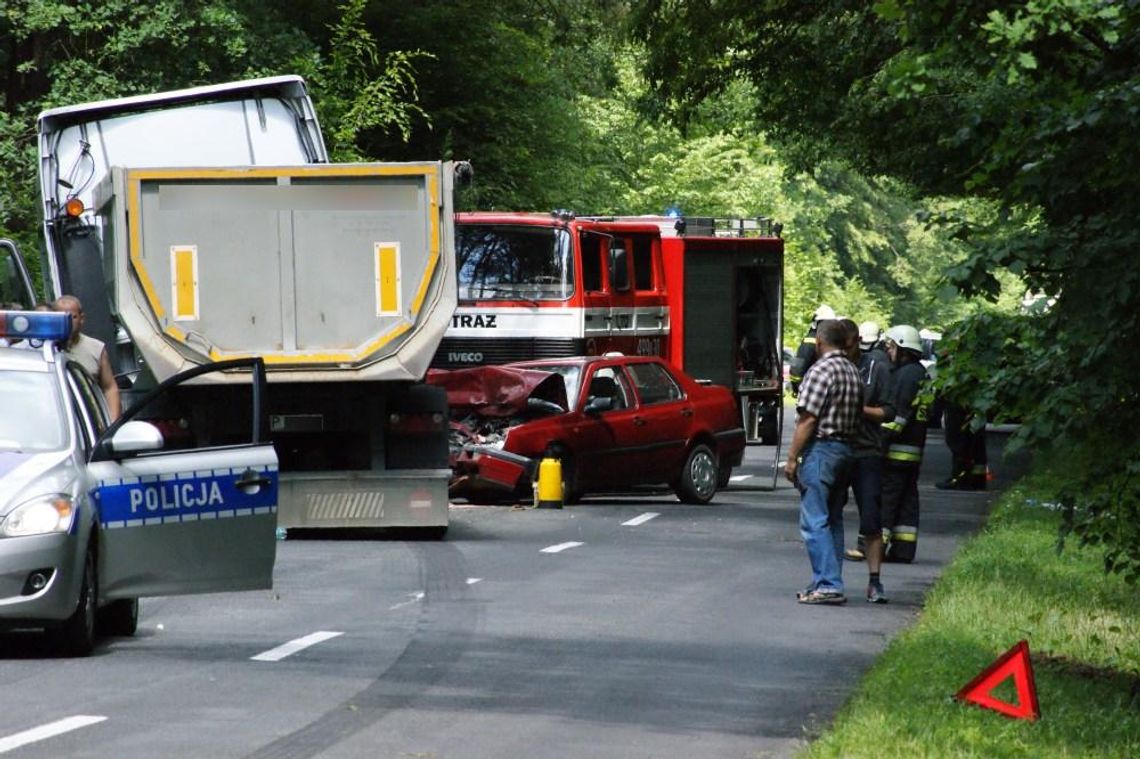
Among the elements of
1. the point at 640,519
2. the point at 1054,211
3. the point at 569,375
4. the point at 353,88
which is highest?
the point at 353,88

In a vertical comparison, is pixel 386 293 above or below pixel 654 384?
above

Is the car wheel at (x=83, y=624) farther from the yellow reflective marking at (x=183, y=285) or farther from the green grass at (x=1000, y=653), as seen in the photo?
the yellow reflective marking at (x=183, y=285)

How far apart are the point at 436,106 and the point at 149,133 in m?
18.2

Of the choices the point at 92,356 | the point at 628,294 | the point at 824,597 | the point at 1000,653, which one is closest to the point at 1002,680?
the point at 1000,653

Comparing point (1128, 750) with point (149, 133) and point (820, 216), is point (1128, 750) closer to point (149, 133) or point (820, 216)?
point (149, 133)

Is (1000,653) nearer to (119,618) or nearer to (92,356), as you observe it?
(119,618)

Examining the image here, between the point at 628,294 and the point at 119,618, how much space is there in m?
17.0

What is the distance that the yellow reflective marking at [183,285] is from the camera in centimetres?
1753

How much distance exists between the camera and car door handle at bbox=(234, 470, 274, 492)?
1098cm

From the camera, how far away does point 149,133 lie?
20438 millimetres

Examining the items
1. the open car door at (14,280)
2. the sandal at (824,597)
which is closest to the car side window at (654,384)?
the open car door at (14,280)

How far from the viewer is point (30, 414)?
37.1 feet

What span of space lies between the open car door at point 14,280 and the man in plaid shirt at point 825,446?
26.2 ft

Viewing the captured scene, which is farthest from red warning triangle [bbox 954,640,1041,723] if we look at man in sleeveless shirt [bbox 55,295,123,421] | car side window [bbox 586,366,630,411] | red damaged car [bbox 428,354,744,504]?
car side window [bbox 586,366,630,411]
